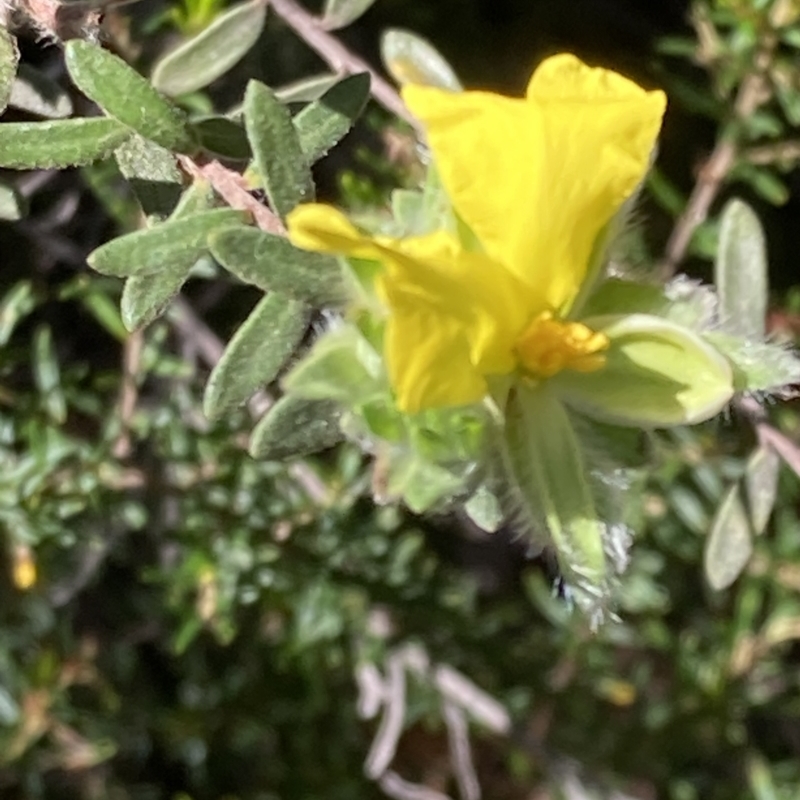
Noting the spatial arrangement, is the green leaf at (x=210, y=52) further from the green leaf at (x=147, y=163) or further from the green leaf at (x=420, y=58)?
the green leaf at (x=147, y=163)

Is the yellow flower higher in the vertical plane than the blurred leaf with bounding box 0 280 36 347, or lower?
higher

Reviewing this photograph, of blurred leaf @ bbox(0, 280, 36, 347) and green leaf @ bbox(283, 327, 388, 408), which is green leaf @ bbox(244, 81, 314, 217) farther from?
blurred leaf @ bbox(0, 280, 36, 347)

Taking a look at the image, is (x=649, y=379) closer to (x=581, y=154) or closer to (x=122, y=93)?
(x=581, y=154)

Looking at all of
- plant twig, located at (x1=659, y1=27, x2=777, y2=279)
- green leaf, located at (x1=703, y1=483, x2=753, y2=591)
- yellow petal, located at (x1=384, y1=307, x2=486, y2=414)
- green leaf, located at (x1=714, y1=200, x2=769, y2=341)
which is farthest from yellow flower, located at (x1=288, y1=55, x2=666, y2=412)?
plant twig, located at (x1=659, y1=27, x2=777, y2=279)

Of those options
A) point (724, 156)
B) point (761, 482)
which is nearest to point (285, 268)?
point (761, 482)

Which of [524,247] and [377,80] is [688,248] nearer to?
[377,80]
